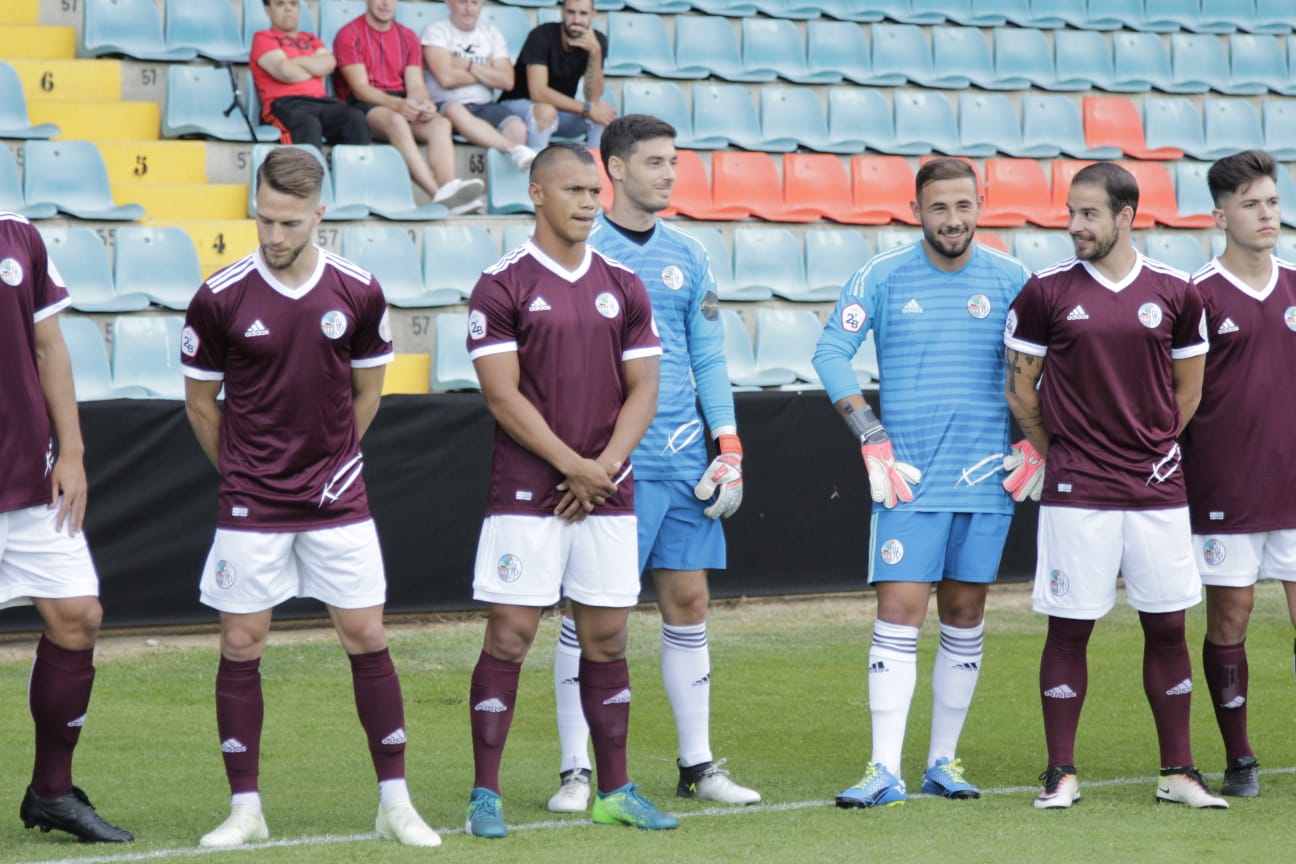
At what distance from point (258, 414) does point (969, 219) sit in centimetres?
237

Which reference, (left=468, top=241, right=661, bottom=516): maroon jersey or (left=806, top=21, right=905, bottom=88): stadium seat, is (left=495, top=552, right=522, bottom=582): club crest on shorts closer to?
(left=468, top=241, right=661, bottom=516): maroon jersey

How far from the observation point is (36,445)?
4.96 meters

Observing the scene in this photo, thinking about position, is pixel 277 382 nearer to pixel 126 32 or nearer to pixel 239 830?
pixel 239 830

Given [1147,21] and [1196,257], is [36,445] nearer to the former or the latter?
[1196,257]

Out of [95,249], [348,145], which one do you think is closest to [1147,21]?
[348,145]

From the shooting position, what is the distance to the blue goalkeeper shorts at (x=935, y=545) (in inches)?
222

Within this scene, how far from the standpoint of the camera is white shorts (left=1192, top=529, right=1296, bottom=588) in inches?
228

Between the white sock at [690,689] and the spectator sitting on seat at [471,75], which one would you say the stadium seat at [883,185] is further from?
the white sock at [690,689]

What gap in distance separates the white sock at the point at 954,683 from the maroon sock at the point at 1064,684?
0.26 meters

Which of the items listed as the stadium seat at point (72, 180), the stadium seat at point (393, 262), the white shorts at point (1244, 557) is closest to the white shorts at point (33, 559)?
the white shorts at point (1244, 557)

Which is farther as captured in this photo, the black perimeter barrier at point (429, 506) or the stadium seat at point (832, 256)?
the stadium seat at point (832, 256)

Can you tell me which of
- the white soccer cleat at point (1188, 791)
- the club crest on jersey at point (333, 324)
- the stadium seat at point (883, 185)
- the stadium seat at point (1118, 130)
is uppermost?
the stadium seat at point (1118, 130)

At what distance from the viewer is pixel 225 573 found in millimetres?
4883

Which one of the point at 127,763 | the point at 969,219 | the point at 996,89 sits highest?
the point at 996,89
